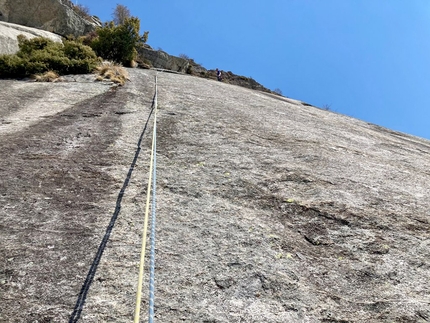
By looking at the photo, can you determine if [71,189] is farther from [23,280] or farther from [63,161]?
[23,280]

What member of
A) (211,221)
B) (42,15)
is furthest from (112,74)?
(42,15)

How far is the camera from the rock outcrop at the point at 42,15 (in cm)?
2216

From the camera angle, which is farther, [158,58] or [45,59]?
[158,58]

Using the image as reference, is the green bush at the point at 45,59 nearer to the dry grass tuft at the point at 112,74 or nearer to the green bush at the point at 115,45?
the dry grass tuft at the point at 112,74

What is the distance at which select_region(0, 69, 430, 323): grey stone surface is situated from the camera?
326 centimetres

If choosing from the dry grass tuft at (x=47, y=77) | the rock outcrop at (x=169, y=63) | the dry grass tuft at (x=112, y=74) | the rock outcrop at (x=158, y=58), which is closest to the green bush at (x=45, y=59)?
the dry grass tuft at (x=47, y=77)

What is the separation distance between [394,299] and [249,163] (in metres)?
3.27

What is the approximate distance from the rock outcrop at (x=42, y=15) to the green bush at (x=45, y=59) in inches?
383

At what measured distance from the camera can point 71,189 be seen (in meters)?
4.81

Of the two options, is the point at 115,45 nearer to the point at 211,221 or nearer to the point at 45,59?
the point at 45,59

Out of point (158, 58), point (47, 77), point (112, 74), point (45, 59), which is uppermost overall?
point (158, 58)

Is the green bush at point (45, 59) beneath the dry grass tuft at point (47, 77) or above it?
above

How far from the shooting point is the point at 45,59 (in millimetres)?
12312

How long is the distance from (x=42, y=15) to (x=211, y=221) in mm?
23282
